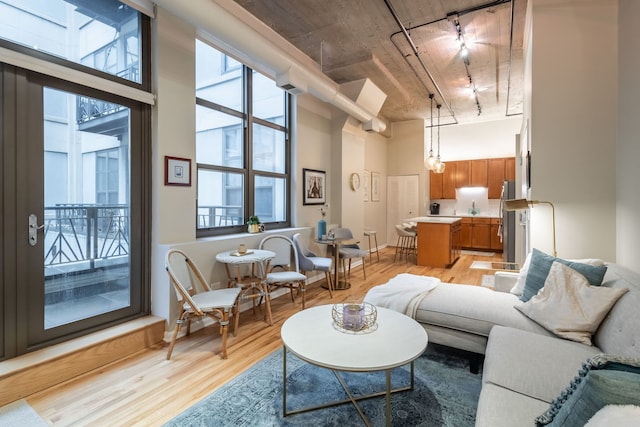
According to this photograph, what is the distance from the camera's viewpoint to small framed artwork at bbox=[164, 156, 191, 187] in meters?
2.96

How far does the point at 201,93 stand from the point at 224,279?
2181mm

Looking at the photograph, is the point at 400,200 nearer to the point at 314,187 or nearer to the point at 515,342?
the point at 314,187

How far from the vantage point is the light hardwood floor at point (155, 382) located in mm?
1868

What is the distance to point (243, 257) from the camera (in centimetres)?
318

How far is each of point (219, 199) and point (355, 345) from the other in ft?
8.90

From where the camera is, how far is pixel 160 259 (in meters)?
2.91

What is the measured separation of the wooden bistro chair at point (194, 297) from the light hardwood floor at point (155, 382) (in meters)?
0.14

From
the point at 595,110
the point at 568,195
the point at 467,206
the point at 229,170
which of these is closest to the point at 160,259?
the point at 229,170

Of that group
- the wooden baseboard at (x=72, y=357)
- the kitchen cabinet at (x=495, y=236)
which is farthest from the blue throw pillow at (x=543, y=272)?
the kitchen cabinet at (x=495, y=236)

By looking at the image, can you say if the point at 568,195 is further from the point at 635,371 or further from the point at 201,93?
the point at 201,93

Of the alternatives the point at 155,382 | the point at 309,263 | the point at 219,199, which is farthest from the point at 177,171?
the point at 309,263

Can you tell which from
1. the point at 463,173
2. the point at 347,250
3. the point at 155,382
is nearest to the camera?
the point at 155,382

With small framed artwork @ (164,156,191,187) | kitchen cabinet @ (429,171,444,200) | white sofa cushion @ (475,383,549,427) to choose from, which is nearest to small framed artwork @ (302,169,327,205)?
small framed artwork @ (164,156,191,187)

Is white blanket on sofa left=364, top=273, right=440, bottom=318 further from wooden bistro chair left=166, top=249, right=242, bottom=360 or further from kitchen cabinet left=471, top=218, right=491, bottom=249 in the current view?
kitchen cabinet left=471, top=218, right=491, bottom=249
